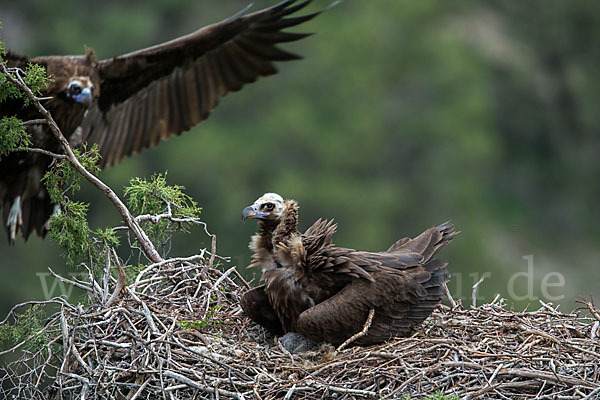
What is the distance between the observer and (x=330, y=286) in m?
5.44

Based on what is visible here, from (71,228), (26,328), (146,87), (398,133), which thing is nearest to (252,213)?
(71,228)

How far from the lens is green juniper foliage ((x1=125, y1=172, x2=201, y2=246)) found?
575cm

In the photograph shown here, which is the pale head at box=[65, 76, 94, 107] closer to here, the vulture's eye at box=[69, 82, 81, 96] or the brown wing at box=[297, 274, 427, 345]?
the vulture's eye at box=[69, 82, 81, 96]

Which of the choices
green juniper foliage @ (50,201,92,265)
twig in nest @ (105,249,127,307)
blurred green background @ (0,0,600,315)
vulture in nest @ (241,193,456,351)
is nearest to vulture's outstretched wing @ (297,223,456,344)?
vulture in nest @ (241,193,456,351)

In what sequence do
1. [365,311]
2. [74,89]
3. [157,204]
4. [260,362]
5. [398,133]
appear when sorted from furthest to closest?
[398,133]
[74,89]
[157,204]
[365,311]
[260,362]

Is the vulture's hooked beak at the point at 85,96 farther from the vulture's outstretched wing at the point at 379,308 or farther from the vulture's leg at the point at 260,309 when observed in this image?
the vulture's outstretched wing at the point at 379,308

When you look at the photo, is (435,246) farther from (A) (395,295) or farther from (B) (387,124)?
(B) (387,124)

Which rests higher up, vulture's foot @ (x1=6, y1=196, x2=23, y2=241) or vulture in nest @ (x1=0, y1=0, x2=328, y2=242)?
vulture in nest @ (x1=0, y1=0, x2=328, y2=242)

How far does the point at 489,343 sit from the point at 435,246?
826 mm

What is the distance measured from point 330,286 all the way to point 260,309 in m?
0.47

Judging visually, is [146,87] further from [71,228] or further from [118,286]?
[118,286]

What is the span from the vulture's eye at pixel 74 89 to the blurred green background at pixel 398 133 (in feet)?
40.4

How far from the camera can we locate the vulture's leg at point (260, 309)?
552cm

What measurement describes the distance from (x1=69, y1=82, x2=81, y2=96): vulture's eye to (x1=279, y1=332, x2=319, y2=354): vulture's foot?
2997mm
